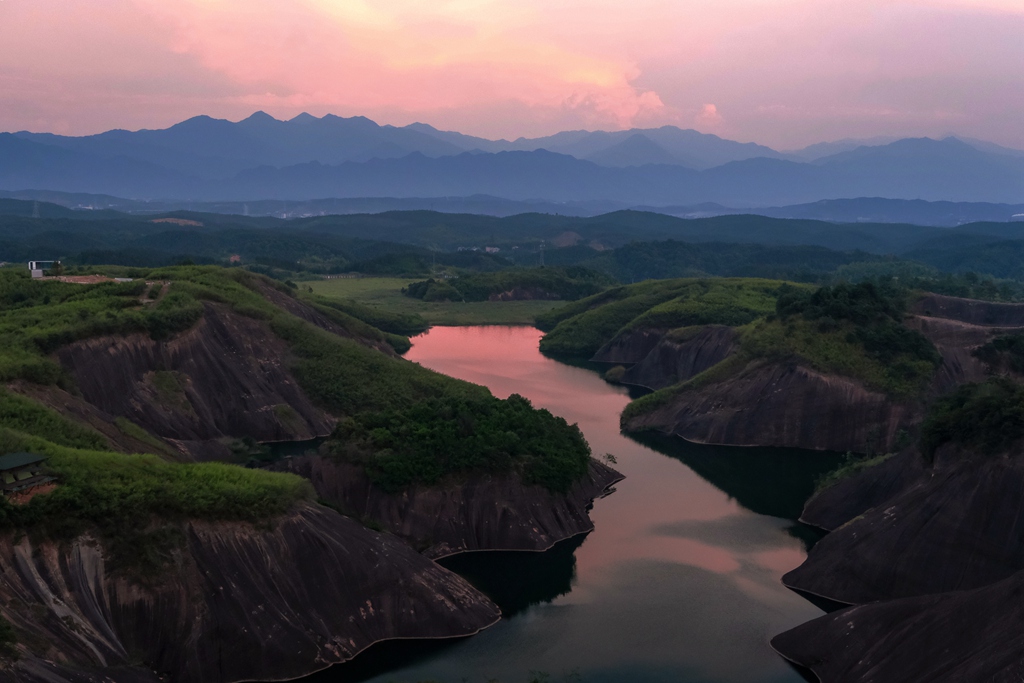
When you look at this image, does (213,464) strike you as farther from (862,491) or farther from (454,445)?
(862,491)

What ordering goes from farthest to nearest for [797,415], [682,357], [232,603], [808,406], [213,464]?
[682,357], [808,406], [797,415], [213,464], [232,603]

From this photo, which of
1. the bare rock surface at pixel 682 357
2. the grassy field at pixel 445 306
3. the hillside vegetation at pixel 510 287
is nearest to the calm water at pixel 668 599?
the bare rock surface at pixel 682 357

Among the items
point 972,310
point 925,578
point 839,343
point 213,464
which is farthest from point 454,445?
point 972,310

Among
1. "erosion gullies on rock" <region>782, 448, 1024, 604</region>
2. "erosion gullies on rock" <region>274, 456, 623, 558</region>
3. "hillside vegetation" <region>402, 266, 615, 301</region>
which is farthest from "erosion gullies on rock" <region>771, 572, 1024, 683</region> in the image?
"hillside vegetation" <region>402, 266, 615, 301</region>

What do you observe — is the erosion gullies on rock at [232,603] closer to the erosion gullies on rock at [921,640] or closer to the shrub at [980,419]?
the erosion gullies on rock at [921,640]

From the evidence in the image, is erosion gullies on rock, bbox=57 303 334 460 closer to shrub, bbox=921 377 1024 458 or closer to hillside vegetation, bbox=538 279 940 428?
hillside vegetation, bbox=538 279 940 428

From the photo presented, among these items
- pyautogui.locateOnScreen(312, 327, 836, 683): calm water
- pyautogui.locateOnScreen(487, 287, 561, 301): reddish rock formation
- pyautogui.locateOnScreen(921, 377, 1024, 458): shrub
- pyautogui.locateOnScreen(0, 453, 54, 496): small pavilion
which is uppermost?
pyautogui.locateOnScreen(921, 377, 1024, 458): shrub
